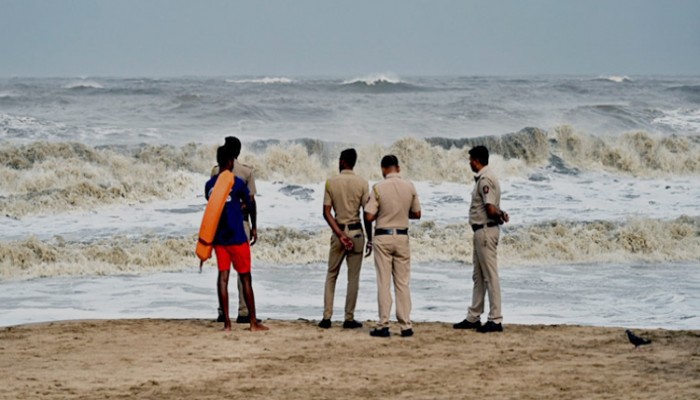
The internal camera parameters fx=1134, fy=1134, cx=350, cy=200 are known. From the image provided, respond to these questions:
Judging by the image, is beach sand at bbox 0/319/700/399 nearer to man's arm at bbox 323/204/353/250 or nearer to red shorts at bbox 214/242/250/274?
red shorts at bbox 214/242/250/274

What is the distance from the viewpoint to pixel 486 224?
10.5m

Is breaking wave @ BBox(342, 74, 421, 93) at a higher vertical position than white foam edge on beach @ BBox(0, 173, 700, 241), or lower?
higher

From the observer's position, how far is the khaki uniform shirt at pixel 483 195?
10359 mm

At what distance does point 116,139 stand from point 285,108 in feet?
40.8

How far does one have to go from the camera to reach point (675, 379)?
28.5 ft

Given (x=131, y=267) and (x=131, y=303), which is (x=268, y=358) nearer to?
(x=131, y=303)

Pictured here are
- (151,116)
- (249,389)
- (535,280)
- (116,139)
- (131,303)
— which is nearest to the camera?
(249,389)

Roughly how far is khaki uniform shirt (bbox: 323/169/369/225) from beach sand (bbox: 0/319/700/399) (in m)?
1.12

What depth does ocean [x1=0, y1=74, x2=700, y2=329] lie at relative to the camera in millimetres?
14078

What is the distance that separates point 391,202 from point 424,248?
8.56 m

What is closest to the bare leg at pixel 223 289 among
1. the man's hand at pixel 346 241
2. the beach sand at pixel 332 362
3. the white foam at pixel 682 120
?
the beach sand at pixel 332 362

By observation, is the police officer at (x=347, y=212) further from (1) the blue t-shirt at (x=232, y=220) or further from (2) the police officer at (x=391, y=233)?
(1) the blue t-shirt at (x=232, y=220)

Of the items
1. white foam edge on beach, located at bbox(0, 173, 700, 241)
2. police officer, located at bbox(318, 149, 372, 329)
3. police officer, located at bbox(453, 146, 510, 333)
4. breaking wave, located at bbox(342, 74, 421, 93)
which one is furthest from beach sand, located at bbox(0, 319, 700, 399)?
breaking wave, located at bbox(342, 74, 421, 93)

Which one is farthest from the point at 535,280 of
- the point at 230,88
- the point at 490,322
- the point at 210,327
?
the point at 230,88
